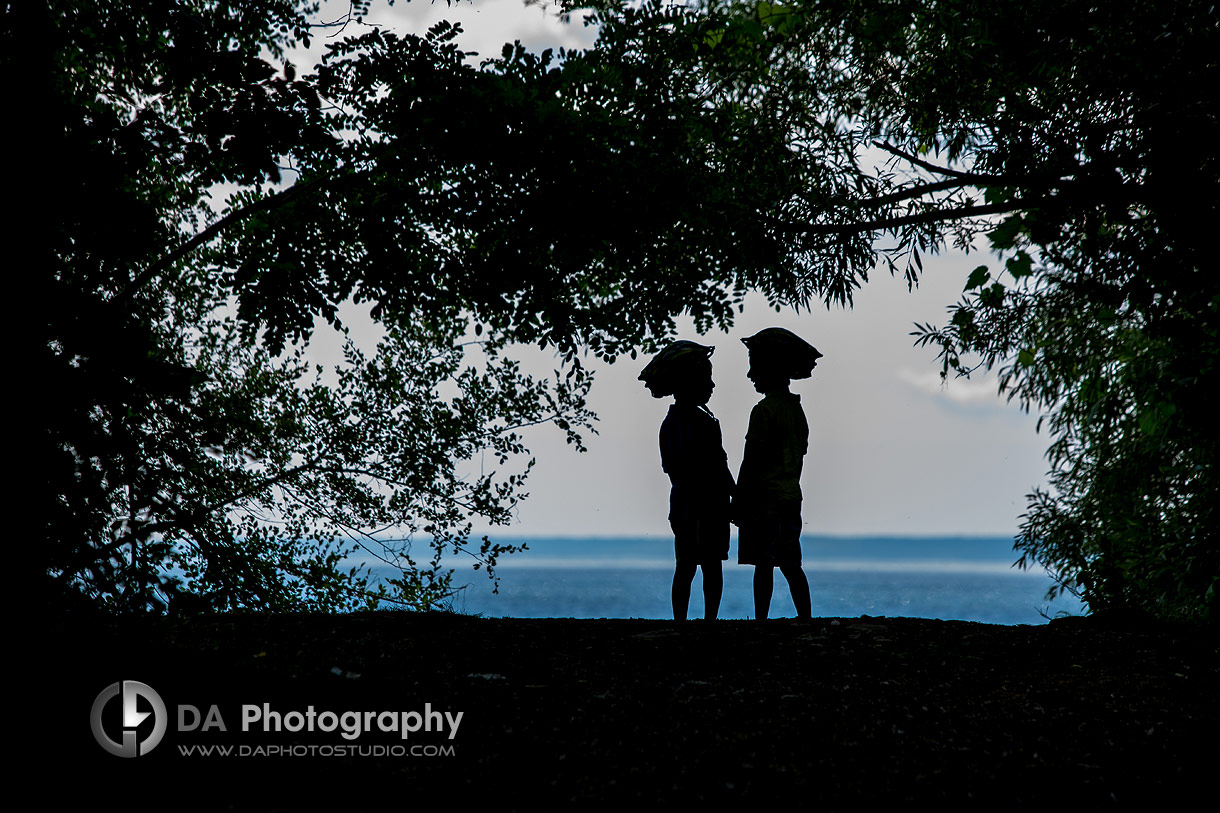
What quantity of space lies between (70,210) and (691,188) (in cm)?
404

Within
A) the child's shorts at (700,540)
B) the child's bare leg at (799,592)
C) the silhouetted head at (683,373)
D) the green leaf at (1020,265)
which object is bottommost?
the child's bare leg at (799,592)

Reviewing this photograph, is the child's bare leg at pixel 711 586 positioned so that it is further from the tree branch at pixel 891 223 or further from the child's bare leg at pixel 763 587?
the tree branch at pixel 891 223

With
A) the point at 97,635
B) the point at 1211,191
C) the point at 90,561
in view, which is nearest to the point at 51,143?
the point at 90,561

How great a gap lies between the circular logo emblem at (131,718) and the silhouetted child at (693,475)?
12.3 feet

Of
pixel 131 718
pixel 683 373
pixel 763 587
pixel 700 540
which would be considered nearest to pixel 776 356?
pixel 683 373

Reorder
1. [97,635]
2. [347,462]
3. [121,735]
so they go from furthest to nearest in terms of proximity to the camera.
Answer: [347,462], [97,635], [121,735]

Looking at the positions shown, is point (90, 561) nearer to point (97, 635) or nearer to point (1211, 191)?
point (97, 635)

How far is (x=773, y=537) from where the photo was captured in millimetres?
6605

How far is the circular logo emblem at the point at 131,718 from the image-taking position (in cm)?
346

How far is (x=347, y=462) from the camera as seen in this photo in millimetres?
9742

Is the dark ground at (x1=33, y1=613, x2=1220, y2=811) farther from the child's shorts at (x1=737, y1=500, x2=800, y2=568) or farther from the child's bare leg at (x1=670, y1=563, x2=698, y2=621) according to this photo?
the child's shorts at (x1=737, y1=500, x2=800, y2=568)

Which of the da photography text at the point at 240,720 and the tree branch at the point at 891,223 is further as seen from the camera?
the tree branch at the point at 891,223

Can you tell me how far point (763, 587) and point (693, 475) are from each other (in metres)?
1.02

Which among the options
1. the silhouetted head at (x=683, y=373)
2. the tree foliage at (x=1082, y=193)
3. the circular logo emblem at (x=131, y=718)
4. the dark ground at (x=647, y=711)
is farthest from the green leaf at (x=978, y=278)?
the circular logo emblem at (x=131, y=718)
